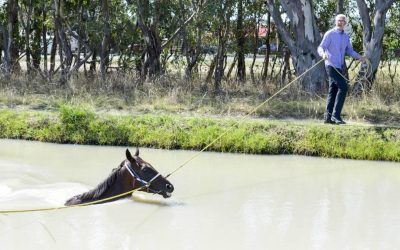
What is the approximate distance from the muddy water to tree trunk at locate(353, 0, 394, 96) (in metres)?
4.59

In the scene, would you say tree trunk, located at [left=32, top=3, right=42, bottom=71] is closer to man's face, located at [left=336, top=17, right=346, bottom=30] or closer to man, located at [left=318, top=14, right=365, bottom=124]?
man, located at [left=318, top=14, right=365, bottom=124]

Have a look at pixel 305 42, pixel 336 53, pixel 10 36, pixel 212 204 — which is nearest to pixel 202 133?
pixel 336 53

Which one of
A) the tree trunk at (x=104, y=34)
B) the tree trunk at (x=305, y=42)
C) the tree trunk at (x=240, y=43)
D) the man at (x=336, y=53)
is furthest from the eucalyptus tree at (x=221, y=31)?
the man at (x=336, y=53)

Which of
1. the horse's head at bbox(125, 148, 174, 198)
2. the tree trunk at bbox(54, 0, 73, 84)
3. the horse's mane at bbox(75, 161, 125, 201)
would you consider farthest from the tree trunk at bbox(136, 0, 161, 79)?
the horse's head at bbox(125, 148, 174, 198)

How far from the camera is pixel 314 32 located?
17344 mm

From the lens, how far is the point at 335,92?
1326cm

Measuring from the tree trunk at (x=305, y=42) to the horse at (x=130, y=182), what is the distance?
903 cm

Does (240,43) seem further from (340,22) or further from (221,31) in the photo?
(340,22)

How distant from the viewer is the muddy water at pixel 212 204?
7.86 m

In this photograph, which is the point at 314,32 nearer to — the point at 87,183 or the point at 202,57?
the point at 202,57

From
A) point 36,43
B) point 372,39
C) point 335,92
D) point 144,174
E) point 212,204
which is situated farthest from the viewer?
point 36,43

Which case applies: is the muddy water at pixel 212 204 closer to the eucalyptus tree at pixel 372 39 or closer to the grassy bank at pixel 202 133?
the grassy bank at pixel 202 133

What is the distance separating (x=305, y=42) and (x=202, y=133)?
5226mm

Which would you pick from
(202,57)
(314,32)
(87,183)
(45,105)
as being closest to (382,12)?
(314,32)
